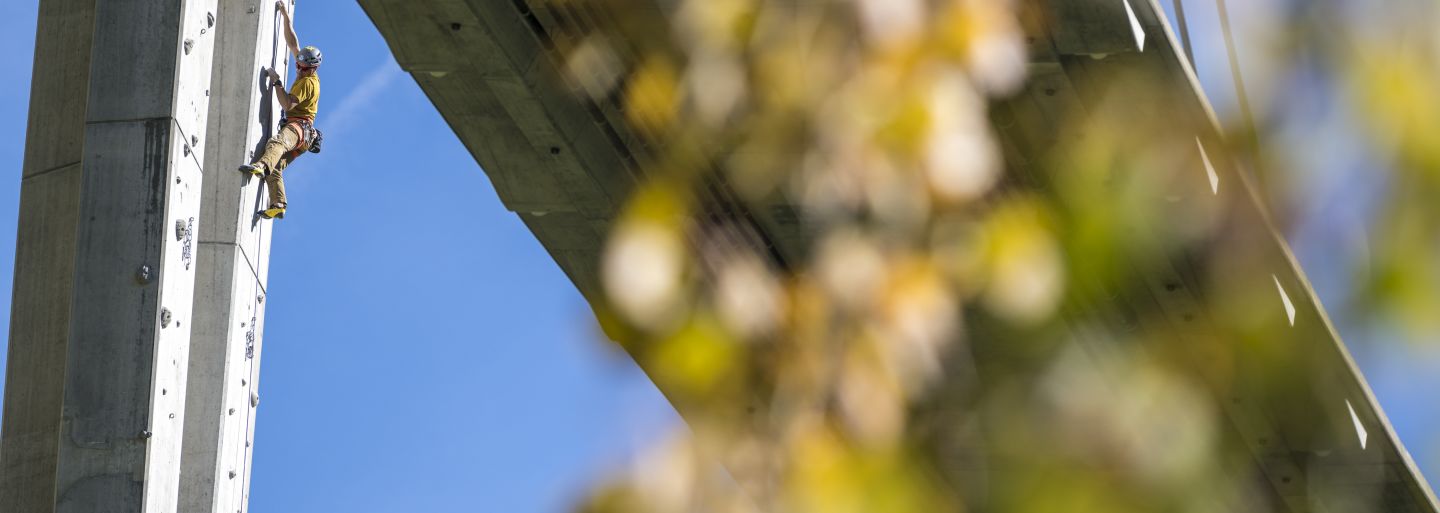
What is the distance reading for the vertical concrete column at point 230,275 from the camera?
24.0ft

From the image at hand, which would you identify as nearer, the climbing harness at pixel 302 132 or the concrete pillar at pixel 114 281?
the concrete pillar at pixel 114 281

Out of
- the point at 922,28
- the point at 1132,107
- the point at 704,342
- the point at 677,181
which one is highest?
the point at 1132,107

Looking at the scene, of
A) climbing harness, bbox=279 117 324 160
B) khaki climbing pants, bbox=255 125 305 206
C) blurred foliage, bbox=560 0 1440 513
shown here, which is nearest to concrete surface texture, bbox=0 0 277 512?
khaki climbing pants, bbox=255 125 305 206

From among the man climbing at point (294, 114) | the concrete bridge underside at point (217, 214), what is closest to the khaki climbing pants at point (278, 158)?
the man climbing at point (294, 114)

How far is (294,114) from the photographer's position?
822cm

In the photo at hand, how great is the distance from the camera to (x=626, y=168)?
670 cm

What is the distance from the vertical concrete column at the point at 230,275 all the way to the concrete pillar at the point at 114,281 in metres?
0.44

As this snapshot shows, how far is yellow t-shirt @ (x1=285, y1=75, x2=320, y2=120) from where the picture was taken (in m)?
8.20

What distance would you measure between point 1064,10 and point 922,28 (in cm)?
330

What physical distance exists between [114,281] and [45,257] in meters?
0.52

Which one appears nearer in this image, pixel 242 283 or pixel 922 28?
pixel 922 28

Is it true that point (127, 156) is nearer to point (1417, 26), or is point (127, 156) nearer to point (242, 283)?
point (242, 283)

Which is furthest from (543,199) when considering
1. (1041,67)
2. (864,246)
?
(864,246)

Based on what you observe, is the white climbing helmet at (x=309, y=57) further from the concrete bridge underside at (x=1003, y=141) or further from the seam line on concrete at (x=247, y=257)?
the concrete bridge underside at (x=1003, y=141)
